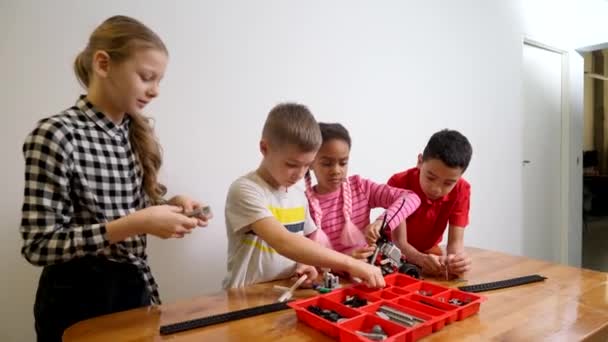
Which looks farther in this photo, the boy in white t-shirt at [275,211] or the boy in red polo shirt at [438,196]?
the boy in red polo shirt at [438,196]

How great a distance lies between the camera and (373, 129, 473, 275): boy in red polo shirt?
1.37m

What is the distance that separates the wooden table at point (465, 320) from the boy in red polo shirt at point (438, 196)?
0.31m

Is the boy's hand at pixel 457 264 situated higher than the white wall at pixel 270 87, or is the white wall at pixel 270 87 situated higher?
the white wall at pixel 270 87

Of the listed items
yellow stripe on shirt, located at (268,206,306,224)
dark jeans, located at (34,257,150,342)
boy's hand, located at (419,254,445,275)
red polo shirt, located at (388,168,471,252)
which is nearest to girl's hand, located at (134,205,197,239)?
dark jeans, located at (34,257,150,342)

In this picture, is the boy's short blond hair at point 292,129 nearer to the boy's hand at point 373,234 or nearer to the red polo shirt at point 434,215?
the boy's hand at point 373,234

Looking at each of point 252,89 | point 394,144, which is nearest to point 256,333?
point 252,89

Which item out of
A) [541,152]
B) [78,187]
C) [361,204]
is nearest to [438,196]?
[361,204]

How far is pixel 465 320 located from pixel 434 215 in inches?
26.5

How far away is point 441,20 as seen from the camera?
8.36ft

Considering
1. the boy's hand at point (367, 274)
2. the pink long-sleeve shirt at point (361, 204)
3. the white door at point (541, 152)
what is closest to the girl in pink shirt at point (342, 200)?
the pink long-sleeve shirt at point (361, 204)

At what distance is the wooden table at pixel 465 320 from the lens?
0.80 m

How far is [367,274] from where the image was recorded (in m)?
0.99

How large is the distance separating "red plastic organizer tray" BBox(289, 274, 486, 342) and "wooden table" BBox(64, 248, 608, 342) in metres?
0.02

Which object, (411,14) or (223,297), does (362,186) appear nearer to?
(223,297)
